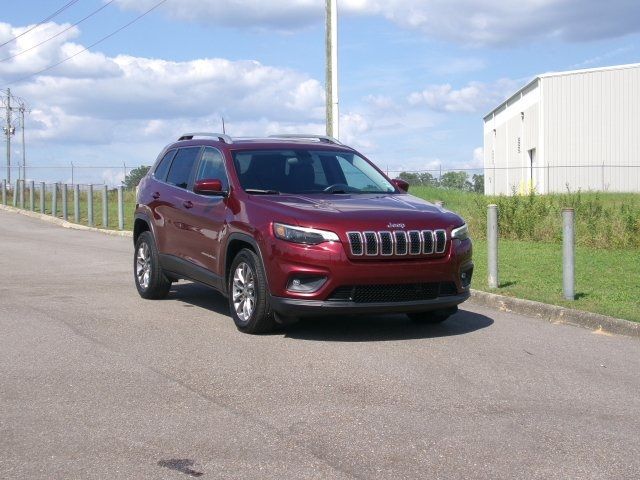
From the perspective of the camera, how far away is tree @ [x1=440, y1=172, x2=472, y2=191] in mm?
39719

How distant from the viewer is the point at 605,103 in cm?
4672

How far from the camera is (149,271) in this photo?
36.8 feet

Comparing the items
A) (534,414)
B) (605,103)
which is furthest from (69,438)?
(605,103)

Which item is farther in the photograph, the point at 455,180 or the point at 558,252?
the point at 455,180

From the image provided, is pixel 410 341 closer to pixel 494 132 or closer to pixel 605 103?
pixel 605 103

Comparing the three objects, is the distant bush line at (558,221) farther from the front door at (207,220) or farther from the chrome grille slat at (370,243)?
the chrome grille slat at (370,243)

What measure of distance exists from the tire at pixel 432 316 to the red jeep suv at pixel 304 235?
0.04 feet

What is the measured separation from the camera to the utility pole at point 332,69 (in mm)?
21984

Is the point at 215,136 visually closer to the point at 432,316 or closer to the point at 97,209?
the point at 432,316

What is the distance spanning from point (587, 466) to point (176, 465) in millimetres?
2072

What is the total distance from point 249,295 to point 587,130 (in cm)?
4090

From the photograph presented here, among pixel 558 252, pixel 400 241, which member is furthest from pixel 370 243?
pixel 558 252

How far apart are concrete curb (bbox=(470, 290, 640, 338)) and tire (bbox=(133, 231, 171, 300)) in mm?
3578

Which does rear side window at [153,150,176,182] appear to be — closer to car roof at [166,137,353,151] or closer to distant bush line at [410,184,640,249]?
car roof at [166,137,353,151]
